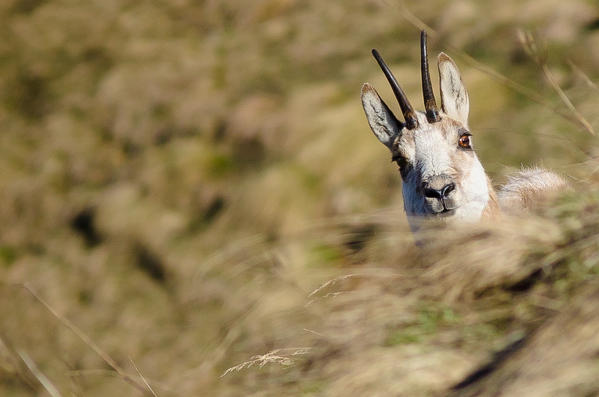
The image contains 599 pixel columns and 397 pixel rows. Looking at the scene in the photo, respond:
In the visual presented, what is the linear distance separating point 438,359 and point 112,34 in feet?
56.4

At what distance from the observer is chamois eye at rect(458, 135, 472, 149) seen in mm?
6266

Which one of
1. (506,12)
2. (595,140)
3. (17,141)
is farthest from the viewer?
(17,141)

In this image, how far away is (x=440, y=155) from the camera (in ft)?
20.2

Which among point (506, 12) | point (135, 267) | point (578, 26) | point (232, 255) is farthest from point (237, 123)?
point (232, 255)

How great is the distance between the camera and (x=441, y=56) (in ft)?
21.5

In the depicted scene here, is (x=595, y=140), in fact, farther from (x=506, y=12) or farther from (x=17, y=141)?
(x=17, y=141)

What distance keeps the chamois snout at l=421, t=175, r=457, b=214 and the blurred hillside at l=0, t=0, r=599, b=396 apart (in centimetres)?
54

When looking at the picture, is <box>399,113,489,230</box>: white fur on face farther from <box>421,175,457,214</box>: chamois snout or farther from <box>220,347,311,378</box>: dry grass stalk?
<box>220,347,311,378</box>: dry grass stalk

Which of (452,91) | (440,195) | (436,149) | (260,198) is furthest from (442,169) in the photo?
(260,198)

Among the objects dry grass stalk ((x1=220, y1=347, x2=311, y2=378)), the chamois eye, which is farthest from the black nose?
dry grass stalk ((x1=220, y1=347, x2=311, y2=378))

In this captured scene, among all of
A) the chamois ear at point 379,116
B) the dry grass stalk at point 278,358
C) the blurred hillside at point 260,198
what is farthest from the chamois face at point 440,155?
the dry grass stalk at point 278,358

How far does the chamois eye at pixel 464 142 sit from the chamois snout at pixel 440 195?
589mm

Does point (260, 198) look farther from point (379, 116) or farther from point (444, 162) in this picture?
point (444, 162)

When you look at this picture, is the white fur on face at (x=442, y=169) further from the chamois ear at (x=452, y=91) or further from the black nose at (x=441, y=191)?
the chamois ear at (x=452, y=91)
